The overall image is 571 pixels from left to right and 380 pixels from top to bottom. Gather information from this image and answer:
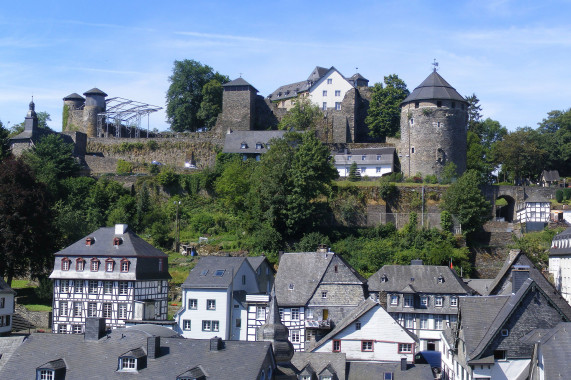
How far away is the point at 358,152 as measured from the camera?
72.9 metres

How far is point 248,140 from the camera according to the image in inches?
2916

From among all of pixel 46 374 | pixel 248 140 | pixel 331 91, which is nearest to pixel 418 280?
pixel 46 374

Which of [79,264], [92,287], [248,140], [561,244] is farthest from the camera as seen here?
[248,140]

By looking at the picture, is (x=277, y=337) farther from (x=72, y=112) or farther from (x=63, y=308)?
(x=72, y=112)

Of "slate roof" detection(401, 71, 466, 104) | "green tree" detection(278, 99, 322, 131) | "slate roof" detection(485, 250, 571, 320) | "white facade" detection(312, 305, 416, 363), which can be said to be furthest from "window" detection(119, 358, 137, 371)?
"green tree" detection(278, 99, 322, 131)

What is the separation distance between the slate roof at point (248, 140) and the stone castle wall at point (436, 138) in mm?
11810

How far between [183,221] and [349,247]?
14627mm

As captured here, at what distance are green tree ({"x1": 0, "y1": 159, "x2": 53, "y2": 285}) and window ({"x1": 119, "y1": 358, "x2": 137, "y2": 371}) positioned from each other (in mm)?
21550

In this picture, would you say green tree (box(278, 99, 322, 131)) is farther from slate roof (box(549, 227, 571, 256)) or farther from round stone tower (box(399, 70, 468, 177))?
slate roof (box(549, 227, 571, 256))

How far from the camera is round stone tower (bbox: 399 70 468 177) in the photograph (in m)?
68.2

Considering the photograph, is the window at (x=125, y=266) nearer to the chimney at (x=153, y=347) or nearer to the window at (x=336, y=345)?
the window at (x=336, y=345)

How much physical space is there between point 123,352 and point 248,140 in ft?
141

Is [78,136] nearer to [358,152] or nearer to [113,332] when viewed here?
[358,152]

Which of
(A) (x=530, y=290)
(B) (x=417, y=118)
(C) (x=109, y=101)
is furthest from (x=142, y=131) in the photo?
(A) (x=530, y=290)
